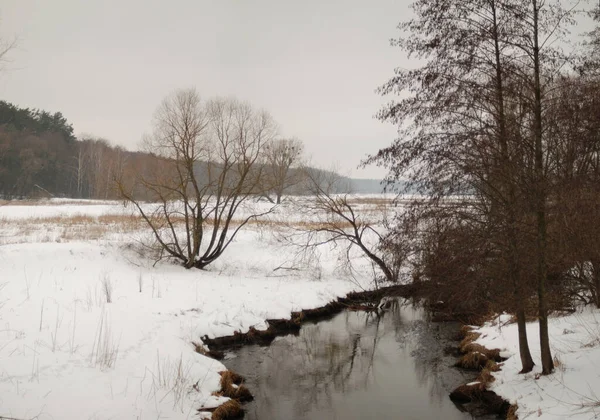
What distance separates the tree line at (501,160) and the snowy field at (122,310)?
5.21 meters

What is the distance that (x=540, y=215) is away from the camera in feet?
23.0

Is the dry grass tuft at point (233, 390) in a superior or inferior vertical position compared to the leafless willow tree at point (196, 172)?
inferior

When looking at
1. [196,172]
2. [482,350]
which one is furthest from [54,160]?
[482,350]

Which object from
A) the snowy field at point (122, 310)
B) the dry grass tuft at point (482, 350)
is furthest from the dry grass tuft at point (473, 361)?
the snowy field at point (122, 310)

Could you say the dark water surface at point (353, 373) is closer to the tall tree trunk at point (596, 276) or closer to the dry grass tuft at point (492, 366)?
the dry grass tuft at point (492, 366)

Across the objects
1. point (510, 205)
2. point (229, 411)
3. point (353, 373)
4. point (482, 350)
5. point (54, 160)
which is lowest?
point (353, 373)

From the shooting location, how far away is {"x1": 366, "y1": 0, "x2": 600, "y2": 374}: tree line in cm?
712

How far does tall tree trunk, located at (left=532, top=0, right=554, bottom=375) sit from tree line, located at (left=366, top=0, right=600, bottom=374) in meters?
0.02

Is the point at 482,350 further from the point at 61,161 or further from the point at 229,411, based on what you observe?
the point at 61,161

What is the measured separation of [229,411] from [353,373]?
11.7ft

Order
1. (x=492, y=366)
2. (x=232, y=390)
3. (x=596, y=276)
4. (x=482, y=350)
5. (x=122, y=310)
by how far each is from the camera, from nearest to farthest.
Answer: (x=232, y=390) → (x=492, y=366) → (x=596, y=276) → (x=482, y=350) → (x=122, y=310)

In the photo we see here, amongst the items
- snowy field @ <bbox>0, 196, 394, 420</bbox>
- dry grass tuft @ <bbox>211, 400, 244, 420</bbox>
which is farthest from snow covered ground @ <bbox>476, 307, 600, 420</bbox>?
snowy field @ <bbox>0, 196, 394, 420</bbox>

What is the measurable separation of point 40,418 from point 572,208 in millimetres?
8500

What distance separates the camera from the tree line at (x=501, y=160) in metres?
7.12
